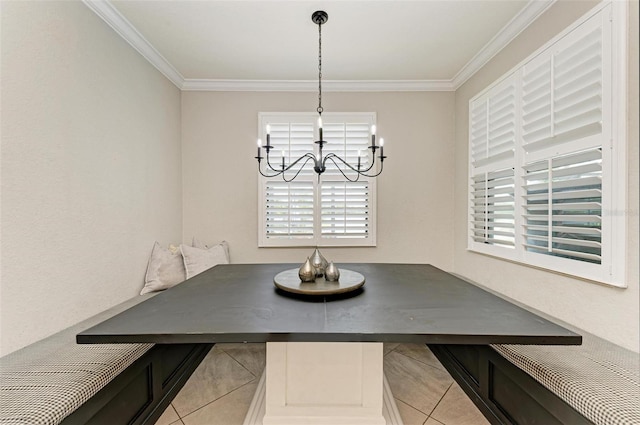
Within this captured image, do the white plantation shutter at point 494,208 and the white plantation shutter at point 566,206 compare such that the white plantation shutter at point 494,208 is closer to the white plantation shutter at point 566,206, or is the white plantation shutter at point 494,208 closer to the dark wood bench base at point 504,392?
the white plantation shutter at point 566,206

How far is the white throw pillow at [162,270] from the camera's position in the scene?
7.65 feet

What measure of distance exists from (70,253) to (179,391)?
1.14 meters

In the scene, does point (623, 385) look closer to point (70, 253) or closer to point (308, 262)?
point (308, 262)

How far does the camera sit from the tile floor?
5.62 feet

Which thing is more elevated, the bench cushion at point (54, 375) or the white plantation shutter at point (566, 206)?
the white plantation shutter at point (566, 206)

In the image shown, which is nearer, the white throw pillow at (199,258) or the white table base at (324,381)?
the white table base at (324,381)

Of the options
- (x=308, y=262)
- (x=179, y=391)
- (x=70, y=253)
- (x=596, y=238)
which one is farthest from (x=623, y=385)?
(x=70, y=253)

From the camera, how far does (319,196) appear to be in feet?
9.98

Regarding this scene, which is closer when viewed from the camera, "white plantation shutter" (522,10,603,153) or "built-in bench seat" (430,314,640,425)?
"built-in bench seat" (430,314,640,425)

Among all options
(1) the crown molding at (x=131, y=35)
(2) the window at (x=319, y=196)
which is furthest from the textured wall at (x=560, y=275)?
(1) the crown molding at (x=131, y=35)

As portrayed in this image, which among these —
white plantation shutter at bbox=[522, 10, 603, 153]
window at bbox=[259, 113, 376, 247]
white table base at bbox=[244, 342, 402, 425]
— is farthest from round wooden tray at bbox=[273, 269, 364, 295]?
white plantation shutter at bbox=[522, 10, 603, 153]

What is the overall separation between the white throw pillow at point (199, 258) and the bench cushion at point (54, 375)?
1053 mm

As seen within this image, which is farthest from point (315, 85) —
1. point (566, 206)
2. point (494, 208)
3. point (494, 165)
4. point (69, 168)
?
point (566, 206)

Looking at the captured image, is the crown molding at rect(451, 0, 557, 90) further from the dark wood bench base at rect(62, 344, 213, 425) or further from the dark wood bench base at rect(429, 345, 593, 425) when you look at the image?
the dark wood bench base at rect(62, 344, 213, 425)
